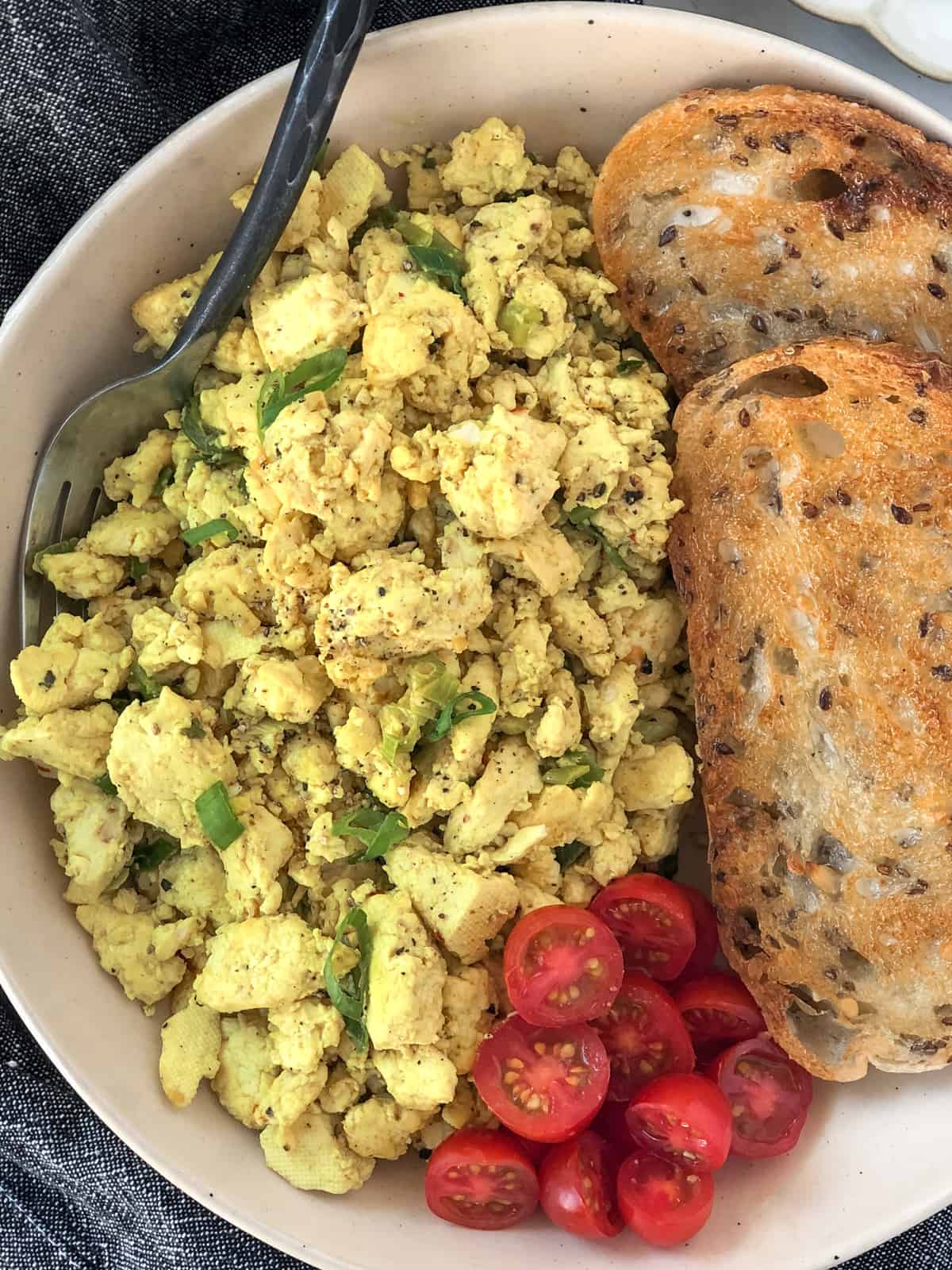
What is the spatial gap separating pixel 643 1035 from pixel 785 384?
116 centimetres

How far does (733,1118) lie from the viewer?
2.13 m

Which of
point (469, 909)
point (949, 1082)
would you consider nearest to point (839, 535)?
point (469, 909)

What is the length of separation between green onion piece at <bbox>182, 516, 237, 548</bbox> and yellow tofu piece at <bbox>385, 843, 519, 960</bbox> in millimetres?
580

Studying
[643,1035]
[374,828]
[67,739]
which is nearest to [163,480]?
[67,739]

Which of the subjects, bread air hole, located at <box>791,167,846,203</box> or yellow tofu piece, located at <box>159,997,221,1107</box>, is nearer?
yellow tofu piece, located at <box>159,997,221,1107</box>

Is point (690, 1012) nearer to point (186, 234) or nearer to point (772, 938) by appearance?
point (772, 938)

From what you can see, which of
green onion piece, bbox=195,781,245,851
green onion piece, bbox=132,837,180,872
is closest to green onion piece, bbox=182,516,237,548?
green onion piece, bbox=195,781,245,851

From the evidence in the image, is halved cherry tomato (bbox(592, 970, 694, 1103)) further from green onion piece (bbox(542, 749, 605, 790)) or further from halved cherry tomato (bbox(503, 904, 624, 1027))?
green onion piece (bbox(542, 749, 605, 790))

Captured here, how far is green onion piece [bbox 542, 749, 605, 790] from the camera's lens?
6.54ft

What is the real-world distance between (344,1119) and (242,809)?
1.80ft

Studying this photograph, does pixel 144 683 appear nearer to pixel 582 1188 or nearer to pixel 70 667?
pixel 70 667

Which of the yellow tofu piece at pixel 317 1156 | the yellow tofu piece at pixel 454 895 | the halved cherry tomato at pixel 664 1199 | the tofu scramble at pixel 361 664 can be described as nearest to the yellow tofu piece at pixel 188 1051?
the tofu scramble at pixel 361 664

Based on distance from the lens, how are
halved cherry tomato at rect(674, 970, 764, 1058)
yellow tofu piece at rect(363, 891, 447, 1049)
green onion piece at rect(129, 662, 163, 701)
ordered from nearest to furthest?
yellow tofu piece at rect(363, 891, 447, 1049) → green onion piece at rect(129, 662, 163, 701) → halved cherry tomato at rect(674, 970, 764, 1058)

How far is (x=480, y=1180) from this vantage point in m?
2.03
